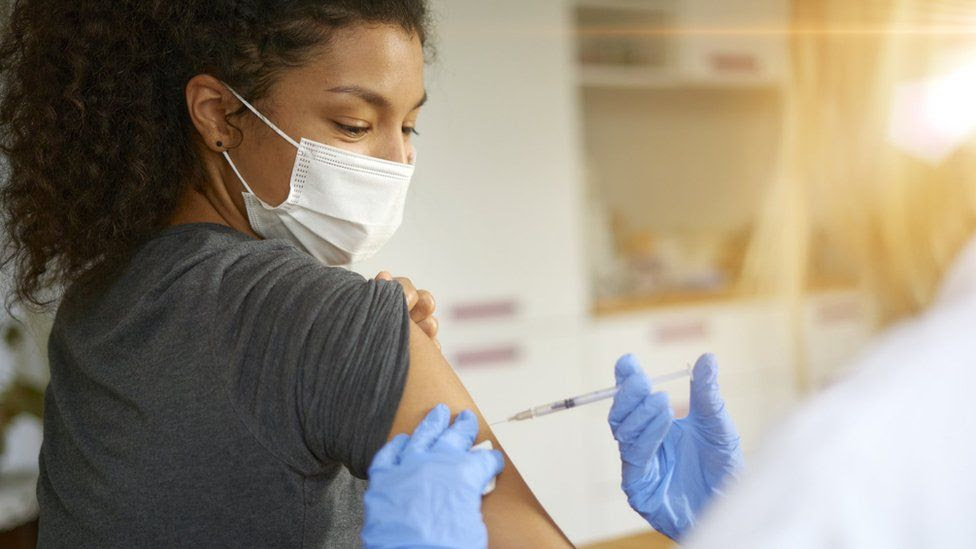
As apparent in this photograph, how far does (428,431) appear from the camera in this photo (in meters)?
0.86

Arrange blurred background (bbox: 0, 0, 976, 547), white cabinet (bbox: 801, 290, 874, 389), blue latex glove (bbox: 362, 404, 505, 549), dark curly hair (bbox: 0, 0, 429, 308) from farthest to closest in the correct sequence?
white cabinet (bbox: 801, 290, 874, 389) < blurred background (bbox: 0, 0, 976, 547) < dark curly hair (bbox: 0, 0, 429, 308) < blue latex glove (bbox: 362, 404, 505, 549)

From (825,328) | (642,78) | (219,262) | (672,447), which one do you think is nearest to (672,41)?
(642,78)

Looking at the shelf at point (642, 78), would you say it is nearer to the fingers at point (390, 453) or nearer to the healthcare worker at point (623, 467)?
the healthcare worker at point (623, 467)

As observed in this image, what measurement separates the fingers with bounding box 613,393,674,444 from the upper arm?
0.19m

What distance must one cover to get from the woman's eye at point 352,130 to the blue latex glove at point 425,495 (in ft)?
1.20

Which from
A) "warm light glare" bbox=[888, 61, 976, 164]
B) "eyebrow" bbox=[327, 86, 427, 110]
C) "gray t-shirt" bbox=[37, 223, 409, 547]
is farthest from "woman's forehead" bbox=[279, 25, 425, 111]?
"warm light glare" bbox=[888, 61, 976, 164]

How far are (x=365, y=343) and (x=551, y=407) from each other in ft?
1.07

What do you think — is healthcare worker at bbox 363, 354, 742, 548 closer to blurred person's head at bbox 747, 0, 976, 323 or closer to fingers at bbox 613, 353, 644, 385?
fingers at bbox 613, 353, 644, 385

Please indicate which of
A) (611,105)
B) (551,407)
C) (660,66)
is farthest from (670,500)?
(611,105)

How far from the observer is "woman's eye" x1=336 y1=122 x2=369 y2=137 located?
3.52 ft

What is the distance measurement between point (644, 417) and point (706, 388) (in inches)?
3.7

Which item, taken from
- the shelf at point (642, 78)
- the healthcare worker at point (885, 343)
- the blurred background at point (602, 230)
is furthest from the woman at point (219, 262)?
the shelf at point (642, 78)

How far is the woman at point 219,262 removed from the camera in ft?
2.96

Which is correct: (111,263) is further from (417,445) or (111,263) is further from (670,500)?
(670,500)
